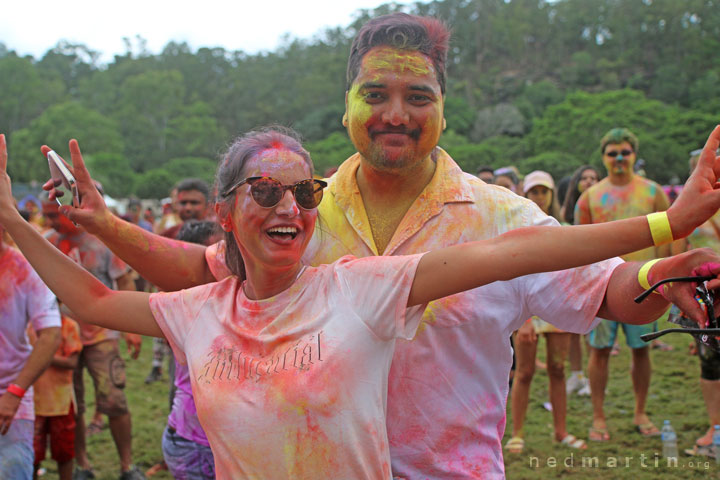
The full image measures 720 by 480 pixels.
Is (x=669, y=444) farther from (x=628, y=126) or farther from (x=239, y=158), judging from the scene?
(x=628, y=126)

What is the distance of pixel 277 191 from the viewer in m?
2.07

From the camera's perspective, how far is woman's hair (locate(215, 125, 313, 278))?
7.18 feet

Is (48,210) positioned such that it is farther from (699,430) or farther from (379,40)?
(699,430)

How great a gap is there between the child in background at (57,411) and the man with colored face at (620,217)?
4207 mm

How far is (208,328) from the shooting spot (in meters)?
2.07

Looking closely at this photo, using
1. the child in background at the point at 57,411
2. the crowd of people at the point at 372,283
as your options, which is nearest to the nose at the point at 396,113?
the crowd of people at the point at 372,283

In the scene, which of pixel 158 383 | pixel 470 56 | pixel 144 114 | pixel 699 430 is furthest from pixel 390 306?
pixel 470 56

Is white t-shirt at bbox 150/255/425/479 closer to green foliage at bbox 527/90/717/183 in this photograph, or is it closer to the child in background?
the child in background

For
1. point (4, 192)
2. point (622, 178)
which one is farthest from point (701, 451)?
point (4, 192)

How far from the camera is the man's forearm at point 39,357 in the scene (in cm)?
368

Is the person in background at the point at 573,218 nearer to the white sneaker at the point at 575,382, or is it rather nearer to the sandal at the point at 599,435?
the white sneaker at the point at 575,382

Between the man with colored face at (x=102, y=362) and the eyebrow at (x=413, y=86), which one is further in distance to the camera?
the man with colored face at (x=102, y=362)

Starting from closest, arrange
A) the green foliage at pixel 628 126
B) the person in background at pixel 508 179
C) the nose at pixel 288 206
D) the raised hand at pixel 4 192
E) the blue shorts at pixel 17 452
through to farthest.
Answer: the nose at pixel 288 206 < the raised hand at pixel 4 192 < the blue shorts at pixel 17 452 < the person in background at pixel 508 179 < the green foliage at pixel 628 126

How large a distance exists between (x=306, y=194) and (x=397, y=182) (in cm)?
52
